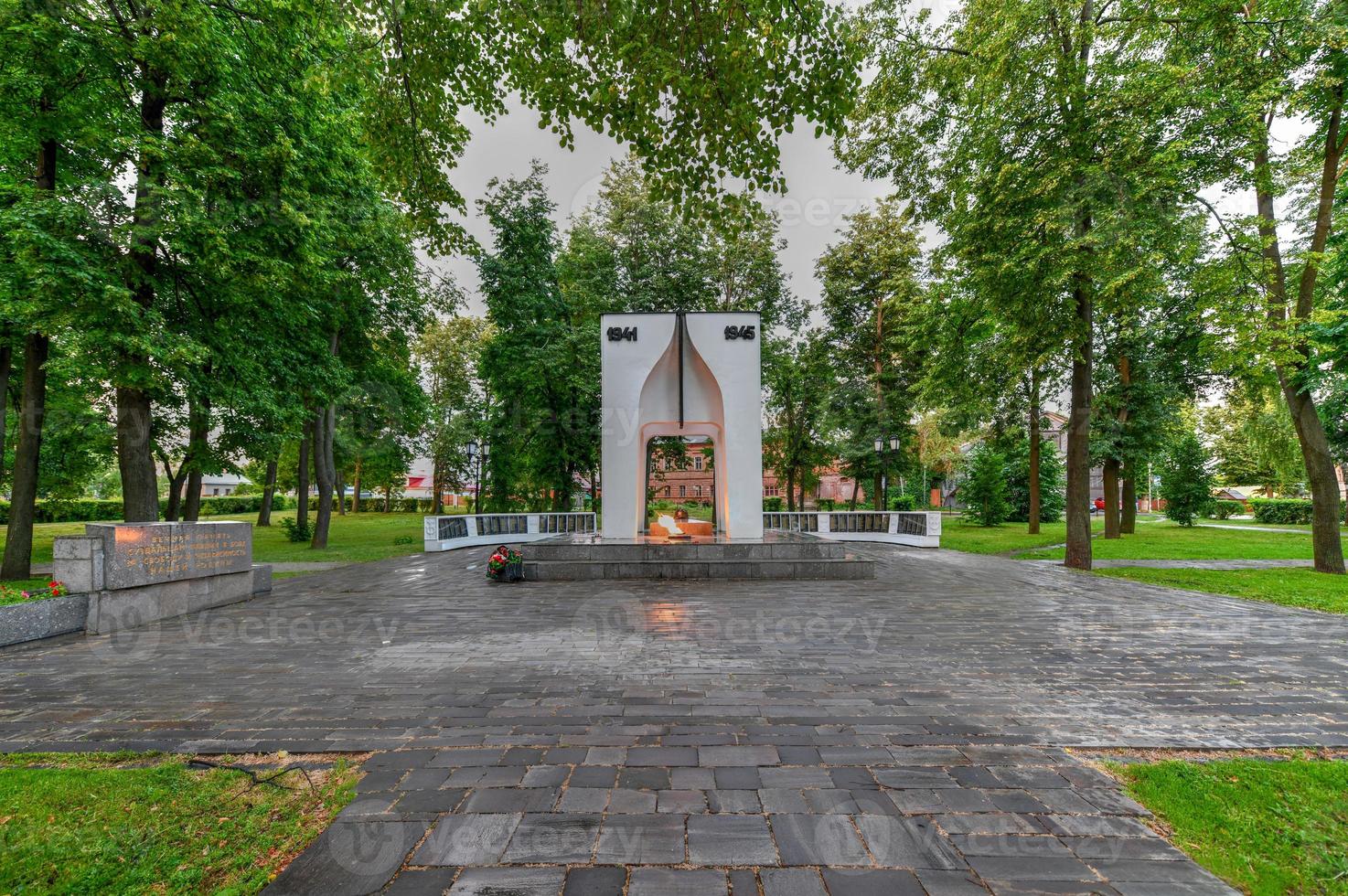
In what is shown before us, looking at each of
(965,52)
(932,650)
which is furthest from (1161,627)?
(965,52)

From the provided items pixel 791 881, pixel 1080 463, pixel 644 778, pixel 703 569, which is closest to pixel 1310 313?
pixel 1080 463

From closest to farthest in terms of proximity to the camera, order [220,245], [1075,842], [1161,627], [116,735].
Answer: [1075,842] < [116,735] < [1161,627] < [220,245]

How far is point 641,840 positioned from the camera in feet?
8.14

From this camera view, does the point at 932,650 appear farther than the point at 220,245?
No

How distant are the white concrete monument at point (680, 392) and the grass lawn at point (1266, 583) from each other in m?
8.02

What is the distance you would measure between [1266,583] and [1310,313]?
566cm

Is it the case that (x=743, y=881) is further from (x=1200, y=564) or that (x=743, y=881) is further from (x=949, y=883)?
(x=1200, y=564)

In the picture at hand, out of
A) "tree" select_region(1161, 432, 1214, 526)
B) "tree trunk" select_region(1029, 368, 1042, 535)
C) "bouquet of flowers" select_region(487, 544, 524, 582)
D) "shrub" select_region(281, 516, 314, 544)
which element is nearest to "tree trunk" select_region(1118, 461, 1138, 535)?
"tree trunk" select_region(1029, 368, 1042, 535)

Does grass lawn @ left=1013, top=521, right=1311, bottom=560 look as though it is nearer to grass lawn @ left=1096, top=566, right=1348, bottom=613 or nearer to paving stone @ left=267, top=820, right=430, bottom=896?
grass lawn @ left=1096, top=566, right=1348, bottom=613

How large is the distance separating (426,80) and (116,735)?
6024 millimetres

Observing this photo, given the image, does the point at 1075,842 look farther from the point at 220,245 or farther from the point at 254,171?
the point at 254,171

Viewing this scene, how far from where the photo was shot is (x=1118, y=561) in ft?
45.2

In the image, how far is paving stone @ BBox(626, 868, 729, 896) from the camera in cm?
215

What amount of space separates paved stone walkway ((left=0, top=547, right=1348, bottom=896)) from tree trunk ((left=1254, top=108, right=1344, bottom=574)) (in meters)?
5.82
